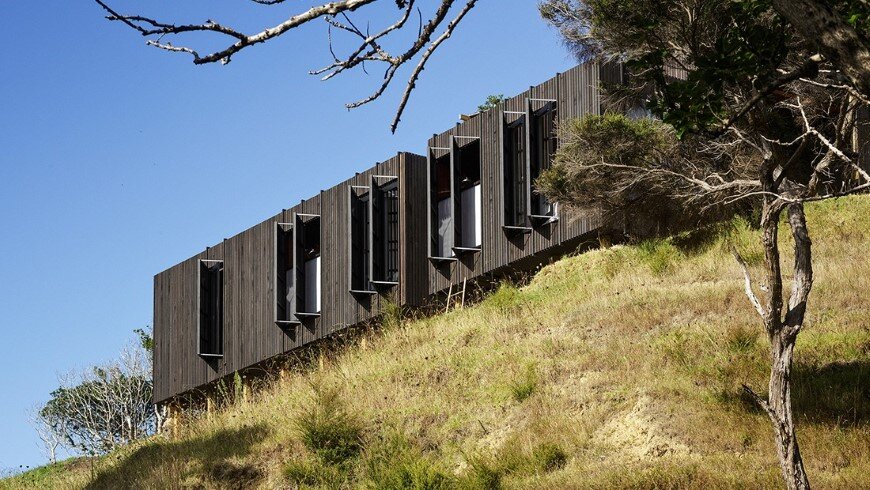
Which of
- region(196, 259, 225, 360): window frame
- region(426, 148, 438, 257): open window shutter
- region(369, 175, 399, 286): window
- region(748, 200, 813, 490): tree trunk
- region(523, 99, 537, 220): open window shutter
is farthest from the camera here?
region(196, 259, 225, 360): window frame

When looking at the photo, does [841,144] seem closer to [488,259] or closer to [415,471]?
[415,471]

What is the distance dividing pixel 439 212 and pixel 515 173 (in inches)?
109

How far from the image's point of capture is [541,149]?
2519 cm

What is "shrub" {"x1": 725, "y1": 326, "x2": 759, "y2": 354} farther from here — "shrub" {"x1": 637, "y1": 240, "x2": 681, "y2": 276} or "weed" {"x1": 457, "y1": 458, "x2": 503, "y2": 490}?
"shrub" {"x1": 637, "y1": 240, "x2": 681, "y2": 276}

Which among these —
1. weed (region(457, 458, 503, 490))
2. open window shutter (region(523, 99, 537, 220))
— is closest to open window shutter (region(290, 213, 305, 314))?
open window shutter (region(523, 99, 537, 220))

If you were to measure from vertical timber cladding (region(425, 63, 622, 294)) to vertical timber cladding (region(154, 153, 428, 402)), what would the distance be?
0.66 m

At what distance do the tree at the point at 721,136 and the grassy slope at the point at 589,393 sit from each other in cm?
77

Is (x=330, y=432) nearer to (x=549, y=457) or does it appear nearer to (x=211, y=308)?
(x=549, y=457)

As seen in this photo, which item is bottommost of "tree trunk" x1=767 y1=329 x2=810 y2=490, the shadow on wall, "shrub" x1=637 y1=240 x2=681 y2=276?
the shadow on wall

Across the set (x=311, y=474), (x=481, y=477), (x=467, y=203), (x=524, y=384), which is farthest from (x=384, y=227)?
(x=481, y=477)

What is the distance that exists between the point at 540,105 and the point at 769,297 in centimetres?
1381

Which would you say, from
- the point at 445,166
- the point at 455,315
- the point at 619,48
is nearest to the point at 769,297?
the point at 619,48

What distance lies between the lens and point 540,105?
986 inches

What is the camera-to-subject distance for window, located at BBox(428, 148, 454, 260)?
2703 centimetres
